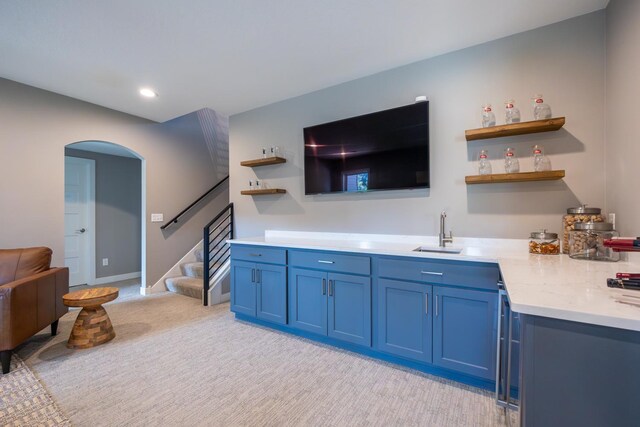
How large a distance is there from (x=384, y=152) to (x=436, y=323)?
5.08 ft

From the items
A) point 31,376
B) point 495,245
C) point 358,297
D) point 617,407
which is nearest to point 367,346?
point 358,297

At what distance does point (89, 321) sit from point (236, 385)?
161cm

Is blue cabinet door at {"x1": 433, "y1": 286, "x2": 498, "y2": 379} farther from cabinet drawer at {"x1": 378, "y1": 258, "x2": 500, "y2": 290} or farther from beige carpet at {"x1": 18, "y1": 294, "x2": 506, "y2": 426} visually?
beige carpet at {"x1": 18, "y1": 294, "x2": 506, "y2": 426}

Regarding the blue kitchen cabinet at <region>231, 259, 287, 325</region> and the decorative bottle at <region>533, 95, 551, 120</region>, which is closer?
the decorative bottle at <region>533, 95, 551, 120</region>

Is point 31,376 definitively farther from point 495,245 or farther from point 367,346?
point 495,245

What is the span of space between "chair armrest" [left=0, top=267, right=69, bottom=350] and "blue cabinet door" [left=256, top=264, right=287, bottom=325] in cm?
179

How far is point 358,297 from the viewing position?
238 cm

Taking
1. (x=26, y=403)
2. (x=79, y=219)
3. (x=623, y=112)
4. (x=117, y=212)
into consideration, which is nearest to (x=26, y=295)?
(x=26, y=403)

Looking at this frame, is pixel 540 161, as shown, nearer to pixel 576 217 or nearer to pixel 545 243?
pixel 576 217

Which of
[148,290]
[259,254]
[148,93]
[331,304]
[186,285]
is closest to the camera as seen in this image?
[331,304]

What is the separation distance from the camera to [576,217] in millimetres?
1917

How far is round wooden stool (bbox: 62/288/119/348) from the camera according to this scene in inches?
99.0

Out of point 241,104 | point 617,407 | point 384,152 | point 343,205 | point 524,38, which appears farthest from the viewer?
point 241,104

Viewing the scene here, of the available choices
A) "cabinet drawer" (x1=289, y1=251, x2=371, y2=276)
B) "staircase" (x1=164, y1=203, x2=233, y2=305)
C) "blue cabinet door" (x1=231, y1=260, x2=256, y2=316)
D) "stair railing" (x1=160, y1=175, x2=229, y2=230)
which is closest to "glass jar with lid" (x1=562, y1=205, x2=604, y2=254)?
"cabinet drawer" (x1=289, y1=251, x2=371, y2=276)
